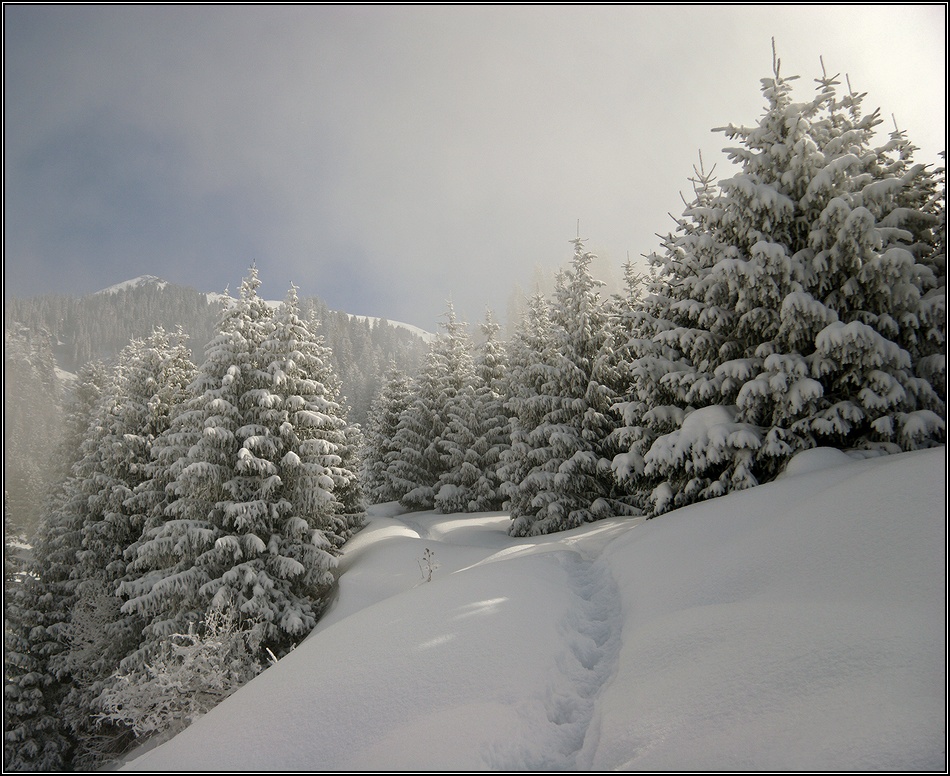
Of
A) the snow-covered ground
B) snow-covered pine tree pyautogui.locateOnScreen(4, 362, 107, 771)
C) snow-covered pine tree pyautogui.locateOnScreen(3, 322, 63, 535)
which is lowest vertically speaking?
snow-covered pine tree pyautogui.locateOnScreen(4, 362, 107, 771)

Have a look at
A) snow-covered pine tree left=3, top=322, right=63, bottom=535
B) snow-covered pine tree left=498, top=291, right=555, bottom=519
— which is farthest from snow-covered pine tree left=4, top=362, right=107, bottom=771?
snow-covered pine tree left=498, top=291, right=555, bottom=519

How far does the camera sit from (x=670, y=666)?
4320 mm

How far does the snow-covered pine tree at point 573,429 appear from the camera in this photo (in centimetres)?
1909

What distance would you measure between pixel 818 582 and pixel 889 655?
56.2 inches

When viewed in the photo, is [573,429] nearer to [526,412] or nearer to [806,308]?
[526,412]

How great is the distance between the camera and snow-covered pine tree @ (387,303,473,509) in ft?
100

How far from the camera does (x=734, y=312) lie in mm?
11094

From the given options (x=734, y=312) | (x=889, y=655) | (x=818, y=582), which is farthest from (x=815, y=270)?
(x=889, y=655)

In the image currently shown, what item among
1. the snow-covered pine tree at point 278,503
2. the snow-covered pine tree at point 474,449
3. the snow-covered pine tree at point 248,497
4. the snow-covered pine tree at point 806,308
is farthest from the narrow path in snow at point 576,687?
the snow-covered pine tree at point 474,449

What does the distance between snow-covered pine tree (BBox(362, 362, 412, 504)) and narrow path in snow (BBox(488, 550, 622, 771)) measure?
25.6 meters

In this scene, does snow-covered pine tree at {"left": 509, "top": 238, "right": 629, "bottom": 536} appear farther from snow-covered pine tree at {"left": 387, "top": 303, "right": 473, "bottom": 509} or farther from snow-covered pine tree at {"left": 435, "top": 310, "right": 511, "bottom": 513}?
snow-covered pine tree at {"left": 387, "top": 303, "right": 473, "bottom": 509}

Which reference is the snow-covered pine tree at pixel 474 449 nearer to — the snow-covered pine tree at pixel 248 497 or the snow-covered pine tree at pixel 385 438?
the snow-covered pine tree at pixel 385 438

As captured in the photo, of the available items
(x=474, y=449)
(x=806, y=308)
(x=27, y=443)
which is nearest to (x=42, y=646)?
(x=474, y=449)

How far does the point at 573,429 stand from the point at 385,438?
17202 millimetres
